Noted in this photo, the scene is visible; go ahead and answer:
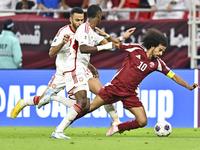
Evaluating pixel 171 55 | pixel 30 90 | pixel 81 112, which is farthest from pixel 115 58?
pixel 81 112

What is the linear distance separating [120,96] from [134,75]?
0.42 metres

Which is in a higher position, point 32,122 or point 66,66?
point 66,66

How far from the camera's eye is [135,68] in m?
7.50

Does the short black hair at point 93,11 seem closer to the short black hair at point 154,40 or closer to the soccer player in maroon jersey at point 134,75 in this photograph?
the soccer player in maroon jersey at point 134,75

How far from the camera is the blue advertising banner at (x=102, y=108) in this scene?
381 inches

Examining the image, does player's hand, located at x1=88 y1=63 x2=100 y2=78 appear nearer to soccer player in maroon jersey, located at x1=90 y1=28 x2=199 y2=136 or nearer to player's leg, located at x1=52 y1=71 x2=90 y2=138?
soccer player in maroon jersey, located at x1=90 y1=28 x2=199 y2=136

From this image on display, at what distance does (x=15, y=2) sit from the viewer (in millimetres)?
12102

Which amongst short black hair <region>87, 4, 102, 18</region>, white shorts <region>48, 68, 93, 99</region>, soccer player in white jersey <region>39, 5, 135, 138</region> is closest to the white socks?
white shorts <region>48, 68, 93, 99</region>

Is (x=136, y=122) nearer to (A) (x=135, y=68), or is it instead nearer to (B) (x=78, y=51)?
(A) (x=135, y=68)

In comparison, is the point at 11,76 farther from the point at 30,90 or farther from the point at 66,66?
the point at 66,66

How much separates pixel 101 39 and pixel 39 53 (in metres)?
3.72

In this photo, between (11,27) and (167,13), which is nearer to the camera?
(11,27)

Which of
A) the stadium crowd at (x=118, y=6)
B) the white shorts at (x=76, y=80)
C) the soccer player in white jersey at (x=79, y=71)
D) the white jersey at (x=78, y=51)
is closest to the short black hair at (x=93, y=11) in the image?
the soccer player in white jersey at (x=79, y=71)

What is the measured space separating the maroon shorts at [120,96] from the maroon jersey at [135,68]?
6cm
